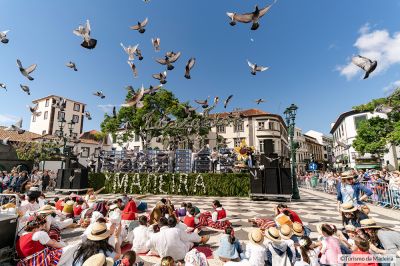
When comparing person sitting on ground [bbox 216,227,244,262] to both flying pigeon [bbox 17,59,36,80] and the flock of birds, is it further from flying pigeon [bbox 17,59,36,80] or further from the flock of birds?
flying pigeon [bbox 17,59,36,80]

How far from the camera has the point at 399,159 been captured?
112 ft

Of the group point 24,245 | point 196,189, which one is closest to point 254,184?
point 196,189

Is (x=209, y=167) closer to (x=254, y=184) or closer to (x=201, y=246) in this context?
(x=254, y=184)

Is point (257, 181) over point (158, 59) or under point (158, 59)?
under

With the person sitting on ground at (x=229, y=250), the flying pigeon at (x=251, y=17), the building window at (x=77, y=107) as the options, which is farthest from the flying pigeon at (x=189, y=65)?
the building window at (x=77, y=107)

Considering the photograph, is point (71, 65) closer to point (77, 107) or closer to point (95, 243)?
point (95, 243)

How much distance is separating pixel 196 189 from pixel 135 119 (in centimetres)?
1963

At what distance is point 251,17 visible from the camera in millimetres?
6035

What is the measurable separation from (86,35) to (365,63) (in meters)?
9.51

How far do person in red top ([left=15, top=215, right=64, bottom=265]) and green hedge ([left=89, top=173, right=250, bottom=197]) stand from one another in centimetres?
1328

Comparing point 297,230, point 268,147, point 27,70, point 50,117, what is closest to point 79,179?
point 27,70

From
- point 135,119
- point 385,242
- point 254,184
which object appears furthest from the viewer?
point 135,119

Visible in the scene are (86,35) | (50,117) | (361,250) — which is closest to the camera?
(361,250)

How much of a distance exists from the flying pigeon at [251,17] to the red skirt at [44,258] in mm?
6744
